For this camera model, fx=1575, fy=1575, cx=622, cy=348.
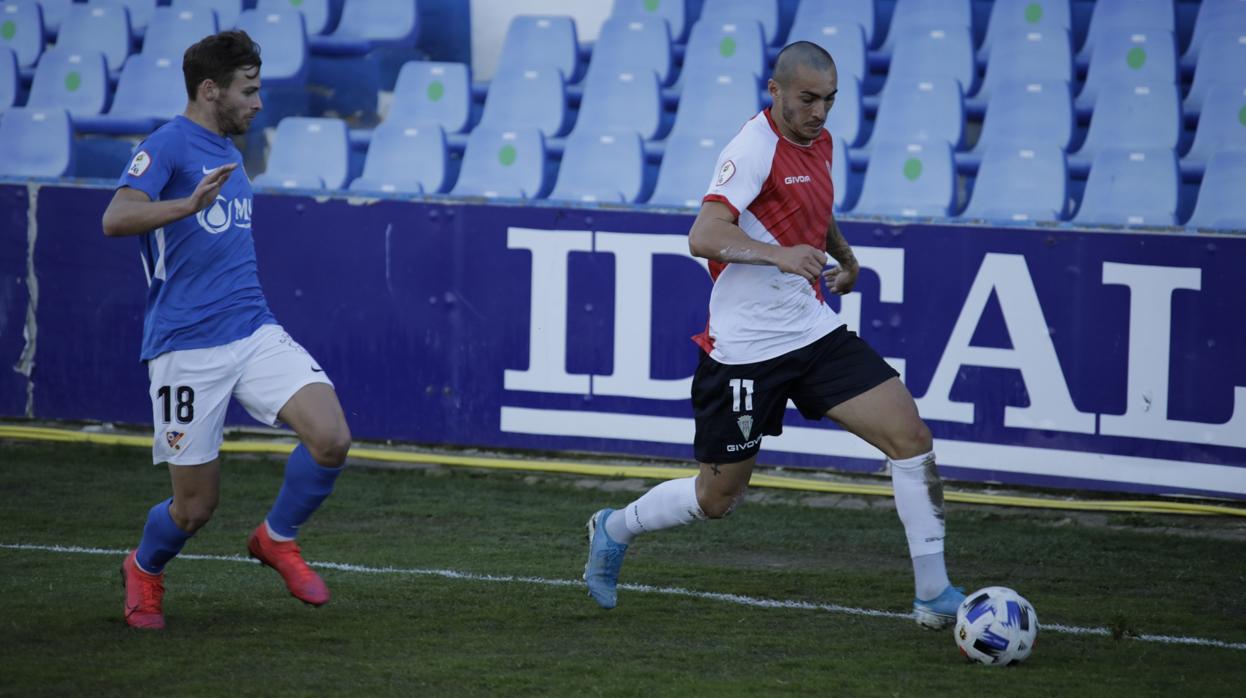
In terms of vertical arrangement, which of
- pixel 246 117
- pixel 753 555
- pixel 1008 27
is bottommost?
pixel 753 555

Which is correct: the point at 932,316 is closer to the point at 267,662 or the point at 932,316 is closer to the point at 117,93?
the point at 267,662

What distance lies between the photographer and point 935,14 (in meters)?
11.1

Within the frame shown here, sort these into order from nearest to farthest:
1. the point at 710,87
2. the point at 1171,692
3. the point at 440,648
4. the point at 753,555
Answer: the point at 1171,692 → the point at 440,648 → the point at 753,555 → the point at 710,87

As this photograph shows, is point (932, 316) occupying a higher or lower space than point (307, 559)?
higher

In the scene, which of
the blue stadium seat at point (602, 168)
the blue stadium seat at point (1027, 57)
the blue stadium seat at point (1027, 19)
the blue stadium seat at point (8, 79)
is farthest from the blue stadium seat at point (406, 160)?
the blue stadium seat at point (1027, 19)

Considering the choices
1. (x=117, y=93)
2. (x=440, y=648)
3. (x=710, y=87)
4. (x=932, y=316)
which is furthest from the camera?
(x=117, y=93)

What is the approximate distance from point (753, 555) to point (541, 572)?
1055 millimetres

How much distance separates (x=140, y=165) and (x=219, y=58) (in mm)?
440

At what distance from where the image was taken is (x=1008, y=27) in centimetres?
1081

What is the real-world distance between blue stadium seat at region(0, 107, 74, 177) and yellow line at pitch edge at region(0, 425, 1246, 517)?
252 cm

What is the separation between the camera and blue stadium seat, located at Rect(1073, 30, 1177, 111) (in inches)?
400

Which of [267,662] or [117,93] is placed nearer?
[267,662]

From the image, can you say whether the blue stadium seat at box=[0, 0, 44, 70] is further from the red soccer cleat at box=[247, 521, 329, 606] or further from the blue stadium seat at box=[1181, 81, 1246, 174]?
the blue stadium seat at box=[1181, 81, 1246, 174]

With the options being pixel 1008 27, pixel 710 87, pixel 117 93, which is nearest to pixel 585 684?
pixel 710 87
